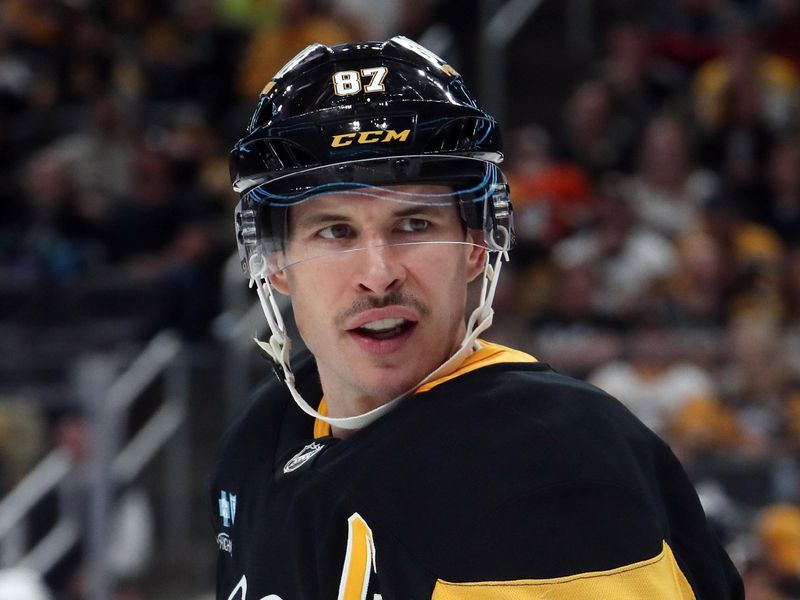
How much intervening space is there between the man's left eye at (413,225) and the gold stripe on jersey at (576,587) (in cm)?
51

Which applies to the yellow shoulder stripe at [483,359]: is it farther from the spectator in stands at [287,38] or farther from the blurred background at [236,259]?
the spectator in stands at [287,38]

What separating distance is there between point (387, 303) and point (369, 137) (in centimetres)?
22

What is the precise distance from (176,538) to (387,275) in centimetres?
481

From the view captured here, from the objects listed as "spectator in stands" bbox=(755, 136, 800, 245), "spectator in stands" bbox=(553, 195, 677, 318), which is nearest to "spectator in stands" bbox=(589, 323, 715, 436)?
"spectator in stands" bbox=(553, 195, 677, 318)

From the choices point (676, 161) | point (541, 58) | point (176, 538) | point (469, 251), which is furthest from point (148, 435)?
point (469, 251)

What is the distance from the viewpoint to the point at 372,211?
1.86 meters

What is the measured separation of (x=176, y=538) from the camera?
642cm

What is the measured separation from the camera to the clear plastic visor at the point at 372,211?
185 cm

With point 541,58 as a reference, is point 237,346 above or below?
below

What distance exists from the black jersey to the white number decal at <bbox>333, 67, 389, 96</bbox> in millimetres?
395

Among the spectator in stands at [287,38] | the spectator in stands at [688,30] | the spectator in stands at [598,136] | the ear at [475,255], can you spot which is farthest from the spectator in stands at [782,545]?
the spectator in stands at [287,38]

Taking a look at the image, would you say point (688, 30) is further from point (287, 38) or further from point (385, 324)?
point (385, 324)

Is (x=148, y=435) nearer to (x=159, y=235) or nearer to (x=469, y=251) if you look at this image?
(x=159, y=235)

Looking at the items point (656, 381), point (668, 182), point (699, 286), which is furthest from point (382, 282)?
point (668, 182)
